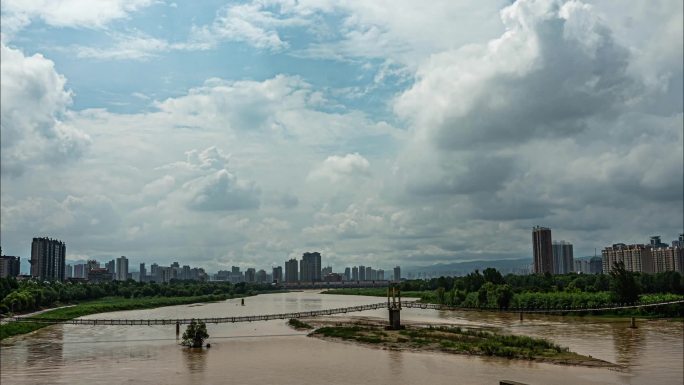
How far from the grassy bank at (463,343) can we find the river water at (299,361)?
1574 millimetres

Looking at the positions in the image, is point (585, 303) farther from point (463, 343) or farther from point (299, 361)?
point (299, 361)

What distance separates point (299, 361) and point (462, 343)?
12.4 metres

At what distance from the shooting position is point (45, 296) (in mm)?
97312

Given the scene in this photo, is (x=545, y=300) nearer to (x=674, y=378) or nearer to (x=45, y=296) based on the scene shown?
(x=674, y=378)

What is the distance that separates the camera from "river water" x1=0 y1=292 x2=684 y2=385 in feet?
108

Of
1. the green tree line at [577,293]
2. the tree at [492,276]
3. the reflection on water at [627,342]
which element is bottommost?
the reflection on water at [627,342]

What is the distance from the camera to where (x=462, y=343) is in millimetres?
44656

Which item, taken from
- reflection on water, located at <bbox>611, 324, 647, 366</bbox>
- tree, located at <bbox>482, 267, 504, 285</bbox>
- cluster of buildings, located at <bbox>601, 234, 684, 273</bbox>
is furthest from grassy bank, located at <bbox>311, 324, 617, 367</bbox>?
cluster of buildings, located at <bbox>601, 234, 684, 273</bbox>

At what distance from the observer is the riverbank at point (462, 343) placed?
38344mm

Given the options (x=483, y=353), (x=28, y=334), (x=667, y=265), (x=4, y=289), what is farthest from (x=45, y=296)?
(x=667, y=265)

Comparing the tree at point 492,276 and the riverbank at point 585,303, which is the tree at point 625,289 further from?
the tree at point 492,276

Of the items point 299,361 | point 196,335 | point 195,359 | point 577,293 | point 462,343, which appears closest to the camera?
point 299,361

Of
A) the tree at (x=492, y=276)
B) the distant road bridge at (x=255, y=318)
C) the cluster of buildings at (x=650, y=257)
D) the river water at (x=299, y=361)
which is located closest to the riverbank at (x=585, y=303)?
the distant road bridge at (x=255, y=318)

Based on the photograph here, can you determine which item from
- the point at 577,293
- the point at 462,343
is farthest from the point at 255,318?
the point at 577,293
